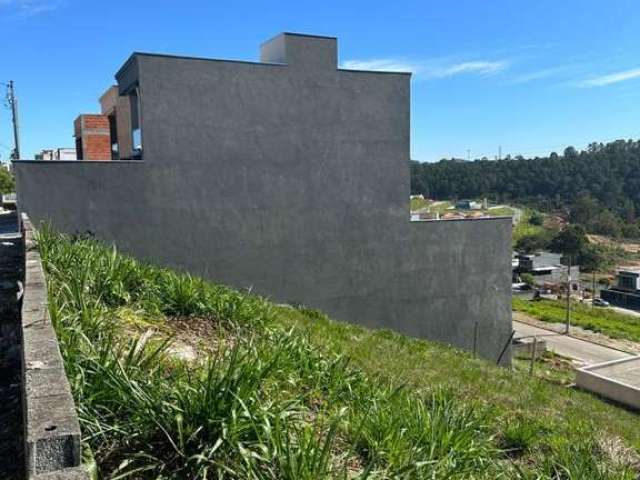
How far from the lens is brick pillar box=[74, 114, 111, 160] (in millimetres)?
17922

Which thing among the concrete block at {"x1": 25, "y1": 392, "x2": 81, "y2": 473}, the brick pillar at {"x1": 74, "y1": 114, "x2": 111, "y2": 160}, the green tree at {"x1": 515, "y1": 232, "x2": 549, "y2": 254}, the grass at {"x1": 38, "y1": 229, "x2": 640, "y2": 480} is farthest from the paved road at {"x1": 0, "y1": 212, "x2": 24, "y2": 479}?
the green tree at {"x1": 515, "y1": 232, "x2": 549, "y2": 254}

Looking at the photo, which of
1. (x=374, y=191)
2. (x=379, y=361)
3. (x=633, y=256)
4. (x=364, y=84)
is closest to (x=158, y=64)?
(x=364, y=84)

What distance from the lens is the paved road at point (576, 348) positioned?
2977 centimetres

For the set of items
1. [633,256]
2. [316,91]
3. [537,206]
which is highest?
[316,91]

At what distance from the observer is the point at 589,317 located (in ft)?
144

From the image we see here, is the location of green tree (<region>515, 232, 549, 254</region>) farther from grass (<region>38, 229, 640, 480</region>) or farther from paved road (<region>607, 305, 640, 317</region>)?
grass (<region>38, 229, 640, 480</region>)

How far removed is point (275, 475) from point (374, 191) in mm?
11852

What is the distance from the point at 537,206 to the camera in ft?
352

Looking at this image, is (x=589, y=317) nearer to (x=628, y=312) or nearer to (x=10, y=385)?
(x=628, y=312)

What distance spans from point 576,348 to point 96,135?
29.1 meters

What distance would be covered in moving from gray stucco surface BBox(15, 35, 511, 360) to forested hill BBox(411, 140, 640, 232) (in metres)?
88.6

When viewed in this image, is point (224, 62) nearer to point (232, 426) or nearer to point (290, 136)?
point (290, 136)

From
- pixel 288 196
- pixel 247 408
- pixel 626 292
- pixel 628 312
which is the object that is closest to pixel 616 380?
pixel 288 196

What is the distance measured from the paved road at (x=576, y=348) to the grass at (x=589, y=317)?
455 centimetres
